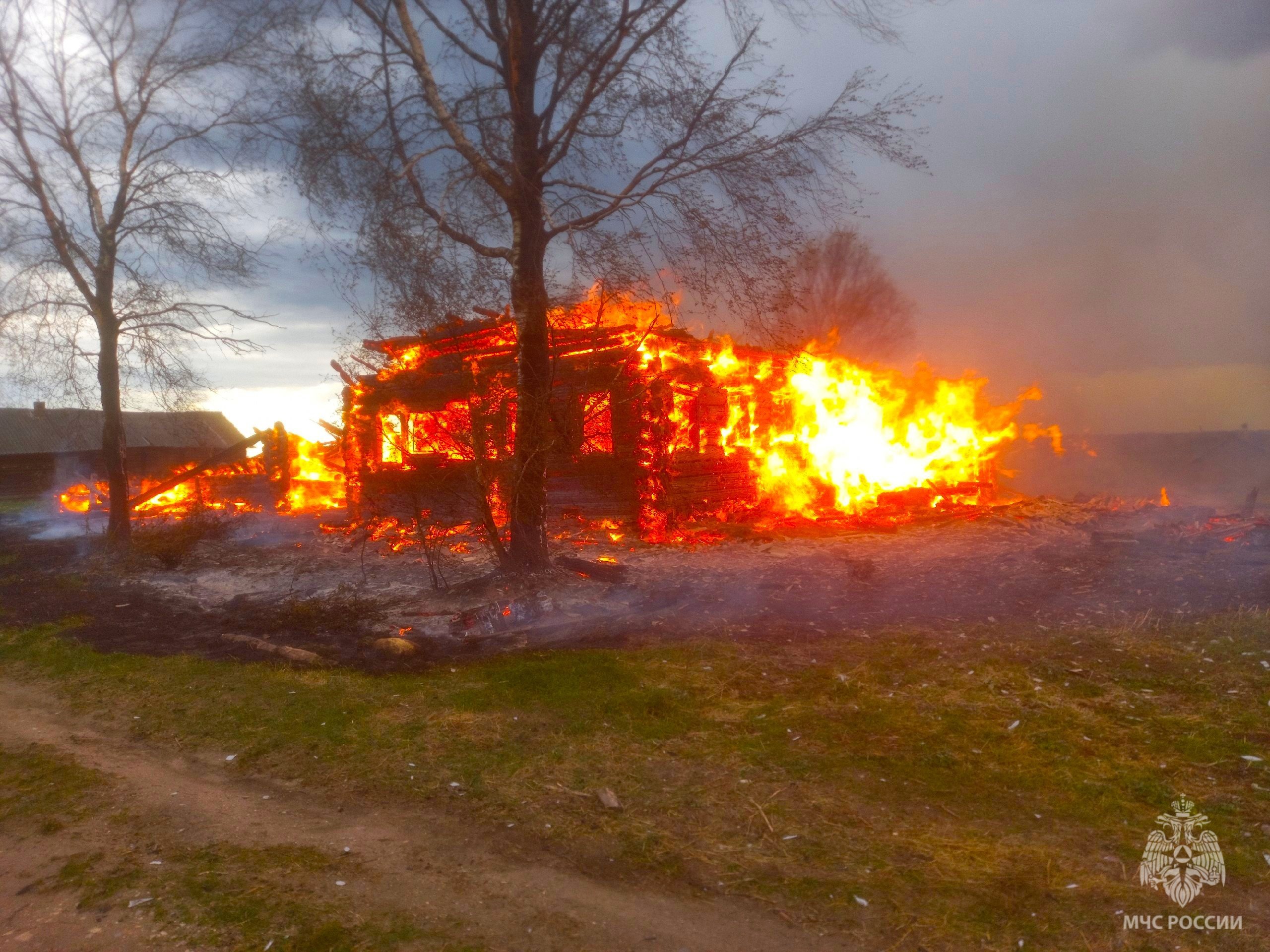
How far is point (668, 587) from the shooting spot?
1012 centimetres

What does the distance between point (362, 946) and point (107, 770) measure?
332cm

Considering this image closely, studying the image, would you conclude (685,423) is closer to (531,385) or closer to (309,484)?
(531,385)

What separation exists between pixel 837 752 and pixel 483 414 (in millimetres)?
6164

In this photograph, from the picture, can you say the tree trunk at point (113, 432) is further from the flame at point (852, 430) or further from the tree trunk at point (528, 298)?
the flame at point (852, 430)

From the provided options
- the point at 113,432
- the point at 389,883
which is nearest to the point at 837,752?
the point at 389,883

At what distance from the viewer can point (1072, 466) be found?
28141 millimetres

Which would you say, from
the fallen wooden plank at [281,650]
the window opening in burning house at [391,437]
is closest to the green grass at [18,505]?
the window opening in burning house at [391,437]

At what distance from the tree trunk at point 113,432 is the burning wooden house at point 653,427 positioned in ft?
15.0

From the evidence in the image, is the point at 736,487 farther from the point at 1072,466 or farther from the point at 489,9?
the point at 1072,466

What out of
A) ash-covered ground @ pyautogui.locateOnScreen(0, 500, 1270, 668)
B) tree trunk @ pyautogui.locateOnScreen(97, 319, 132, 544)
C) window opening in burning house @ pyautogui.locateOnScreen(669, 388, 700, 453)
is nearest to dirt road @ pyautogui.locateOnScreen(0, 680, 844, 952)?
ash-covered ground @ pyautogui.locateOnScreen(0, 500, 1270, 668)

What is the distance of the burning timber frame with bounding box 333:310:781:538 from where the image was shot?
9.68 meters

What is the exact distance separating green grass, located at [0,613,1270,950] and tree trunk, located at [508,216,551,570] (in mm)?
2880

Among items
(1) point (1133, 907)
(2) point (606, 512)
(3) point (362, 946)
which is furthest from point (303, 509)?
(1) point (1133, 907)

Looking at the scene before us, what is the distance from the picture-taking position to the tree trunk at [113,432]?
1547cm
